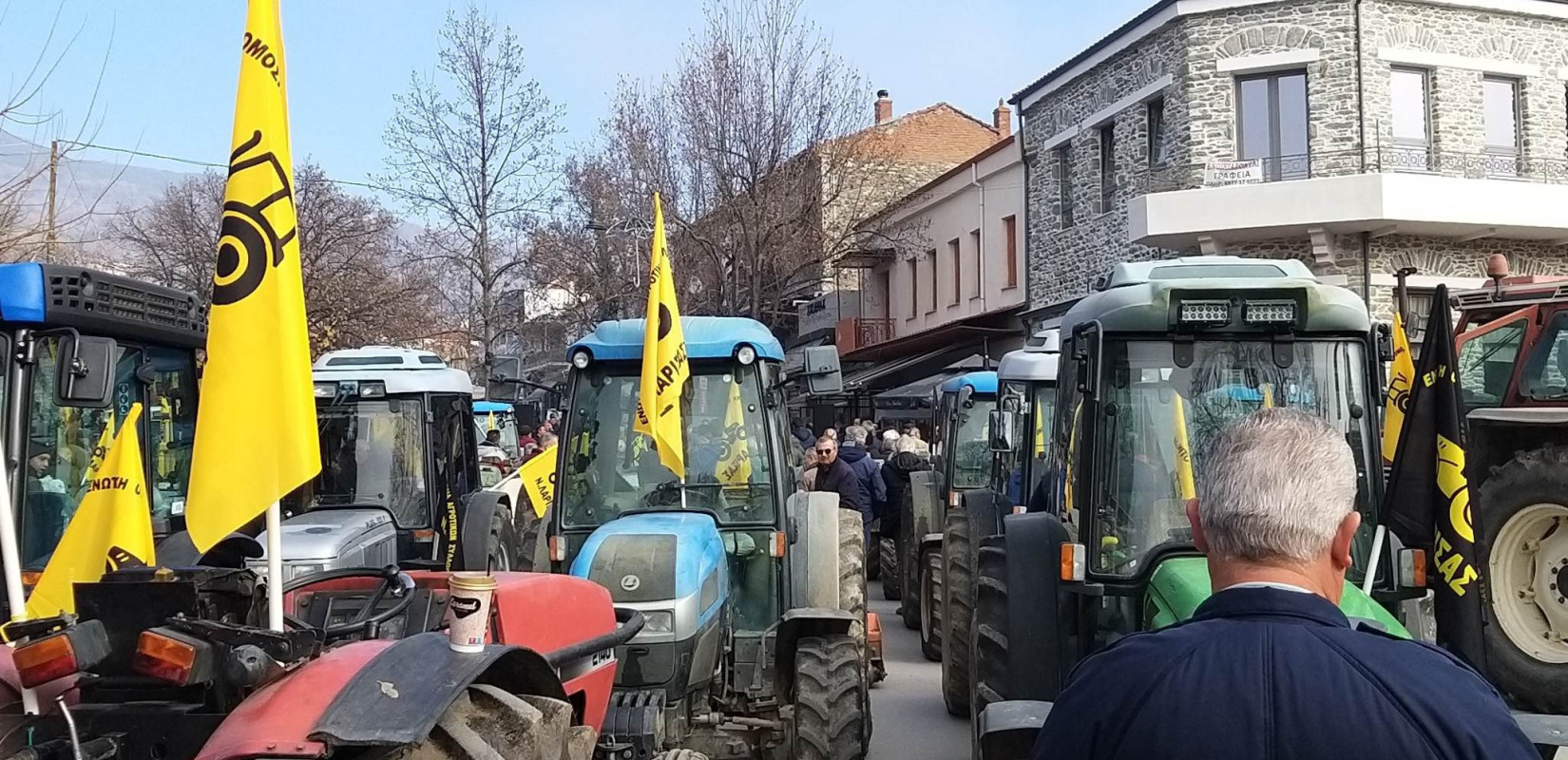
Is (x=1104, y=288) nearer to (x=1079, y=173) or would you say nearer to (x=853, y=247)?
(x=1079, y=173)

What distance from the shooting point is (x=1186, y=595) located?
15.5ft

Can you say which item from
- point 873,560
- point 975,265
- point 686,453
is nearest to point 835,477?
point 873,560

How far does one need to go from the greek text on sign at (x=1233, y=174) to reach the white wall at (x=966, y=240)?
6449 millimetres

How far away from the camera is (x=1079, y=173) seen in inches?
912

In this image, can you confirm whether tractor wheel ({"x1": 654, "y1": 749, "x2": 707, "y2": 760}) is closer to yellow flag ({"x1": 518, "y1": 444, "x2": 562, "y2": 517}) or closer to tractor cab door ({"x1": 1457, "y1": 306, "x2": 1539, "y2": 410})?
yellow flag ({"x1": 518, "y1": 444, "x2": 562, "y2": 517})

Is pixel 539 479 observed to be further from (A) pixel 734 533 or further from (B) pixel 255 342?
(B) pixel 255 342

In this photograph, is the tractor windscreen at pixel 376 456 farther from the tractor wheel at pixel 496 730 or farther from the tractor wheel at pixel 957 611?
the tractor wheel at pixel 496 730

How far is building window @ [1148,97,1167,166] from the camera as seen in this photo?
67.6 ft

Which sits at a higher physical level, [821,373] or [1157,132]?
[1157,132]

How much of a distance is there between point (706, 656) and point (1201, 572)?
2.43 metres

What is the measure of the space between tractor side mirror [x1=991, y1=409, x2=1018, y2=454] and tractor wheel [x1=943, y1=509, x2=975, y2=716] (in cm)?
126

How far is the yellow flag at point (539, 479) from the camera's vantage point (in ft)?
31.6

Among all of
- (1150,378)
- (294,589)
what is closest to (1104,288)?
(1150,378)

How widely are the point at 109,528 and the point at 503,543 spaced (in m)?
5.26
